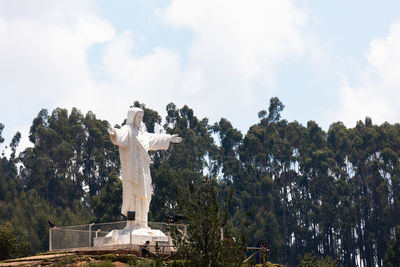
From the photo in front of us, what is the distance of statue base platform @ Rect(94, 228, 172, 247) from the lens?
2714cm

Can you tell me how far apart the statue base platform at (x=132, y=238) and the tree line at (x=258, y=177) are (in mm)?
34710

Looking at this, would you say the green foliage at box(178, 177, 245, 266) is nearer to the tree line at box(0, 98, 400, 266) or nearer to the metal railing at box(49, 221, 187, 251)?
the metal railing at box(49, 221, 187, 251)

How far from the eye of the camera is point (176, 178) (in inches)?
2569

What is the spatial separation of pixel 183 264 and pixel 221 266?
114cm

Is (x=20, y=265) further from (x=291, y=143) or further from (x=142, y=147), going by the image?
(x=291, y=143)

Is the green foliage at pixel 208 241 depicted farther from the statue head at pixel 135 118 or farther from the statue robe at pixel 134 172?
the statue head at pixel 135 118

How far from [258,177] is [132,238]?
180 ft

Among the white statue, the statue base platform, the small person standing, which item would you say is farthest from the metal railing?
the small person standing

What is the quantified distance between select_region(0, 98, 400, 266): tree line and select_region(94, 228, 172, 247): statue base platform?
34.7 m

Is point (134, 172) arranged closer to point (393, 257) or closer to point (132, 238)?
point (132, 238)

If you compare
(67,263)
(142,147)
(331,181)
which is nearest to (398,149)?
(331,181)

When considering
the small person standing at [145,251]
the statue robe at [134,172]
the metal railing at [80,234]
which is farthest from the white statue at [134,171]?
the small person standing at [145,251]

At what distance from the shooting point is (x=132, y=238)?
27.1m

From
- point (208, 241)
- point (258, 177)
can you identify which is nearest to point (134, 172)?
point (208, 241)
